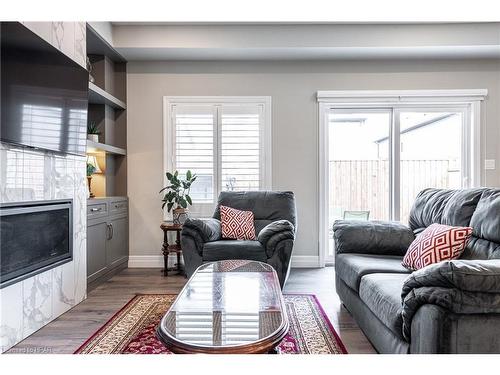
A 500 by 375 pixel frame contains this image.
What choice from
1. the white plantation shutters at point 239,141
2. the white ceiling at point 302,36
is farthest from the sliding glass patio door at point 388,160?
the white plantation shutters at point 239,141

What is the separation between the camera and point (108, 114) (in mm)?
4379

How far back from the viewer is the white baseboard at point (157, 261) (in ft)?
14.9

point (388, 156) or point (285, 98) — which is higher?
point (285, 98)

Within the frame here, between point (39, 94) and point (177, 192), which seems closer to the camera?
point (39, 94)

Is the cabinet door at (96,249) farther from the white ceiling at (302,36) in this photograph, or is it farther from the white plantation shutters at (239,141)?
the white ceiling at (302,36)

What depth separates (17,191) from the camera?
2.31 metres

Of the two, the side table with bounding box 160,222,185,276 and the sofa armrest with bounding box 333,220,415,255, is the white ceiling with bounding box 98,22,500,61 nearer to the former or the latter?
the side table with bounding box 160,222,185,276

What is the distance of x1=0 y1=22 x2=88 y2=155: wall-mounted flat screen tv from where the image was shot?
2146mm

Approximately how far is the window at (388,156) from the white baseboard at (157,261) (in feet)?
0.63

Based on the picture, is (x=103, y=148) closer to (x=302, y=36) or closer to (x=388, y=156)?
(x=302, y=36)

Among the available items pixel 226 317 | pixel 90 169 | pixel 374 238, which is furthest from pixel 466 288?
pixel 90 169

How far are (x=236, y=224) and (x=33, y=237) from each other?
69.8 inches

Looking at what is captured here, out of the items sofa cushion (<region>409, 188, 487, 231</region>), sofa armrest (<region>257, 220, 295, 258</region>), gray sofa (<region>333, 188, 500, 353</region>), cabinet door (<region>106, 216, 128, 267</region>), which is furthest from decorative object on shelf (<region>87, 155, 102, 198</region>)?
sofa cushion (<region>409, 188, 487, 231</region>)

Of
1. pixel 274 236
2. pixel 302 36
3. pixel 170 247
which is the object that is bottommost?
pixel 170 247
